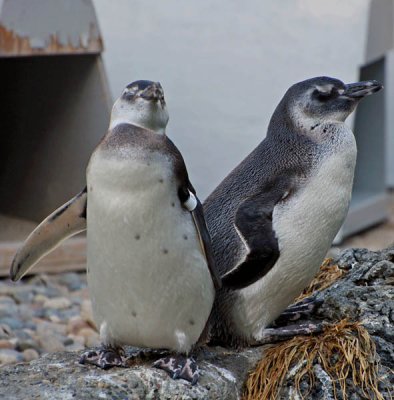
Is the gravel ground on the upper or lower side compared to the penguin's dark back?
lower

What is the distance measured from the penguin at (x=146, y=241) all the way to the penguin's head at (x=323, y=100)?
1.65ft

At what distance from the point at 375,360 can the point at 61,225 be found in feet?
3.25

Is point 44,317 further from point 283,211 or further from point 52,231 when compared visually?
point 283,211

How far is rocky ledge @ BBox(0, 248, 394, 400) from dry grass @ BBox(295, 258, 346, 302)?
14cm

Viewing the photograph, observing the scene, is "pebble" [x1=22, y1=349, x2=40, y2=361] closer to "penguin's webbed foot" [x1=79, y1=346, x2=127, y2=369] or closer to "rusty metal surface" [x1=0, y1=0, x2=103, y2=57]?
"rusty metal surface" [x1=0, y1=0, x2=103, y2=57]

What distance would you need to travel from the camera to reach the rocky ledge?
2.68 metres

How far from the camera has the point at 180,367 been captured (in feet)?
9.09

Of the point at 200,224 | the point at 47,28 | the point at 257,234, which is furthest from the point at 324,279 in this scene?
the point at 47,28

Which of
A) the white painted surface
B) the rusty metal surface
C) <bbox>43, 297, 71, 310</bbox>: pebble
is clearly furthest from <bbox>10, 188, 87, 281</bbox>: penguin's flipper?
the white painted surface

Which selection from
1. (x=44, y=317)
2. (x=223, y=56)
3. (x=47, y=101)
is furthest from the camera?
(x=223, y=56)

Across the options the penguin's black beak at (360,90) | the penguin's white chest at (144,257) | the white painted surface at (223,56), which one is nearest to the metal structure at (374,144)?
the white painted surface at (223,56)

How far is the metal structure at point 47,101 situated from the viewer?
581cm

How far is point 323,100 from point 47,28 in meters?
3.11

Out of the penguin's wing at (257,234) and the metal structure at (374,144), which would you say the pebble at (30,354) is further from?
the metal structure at (374,144)
